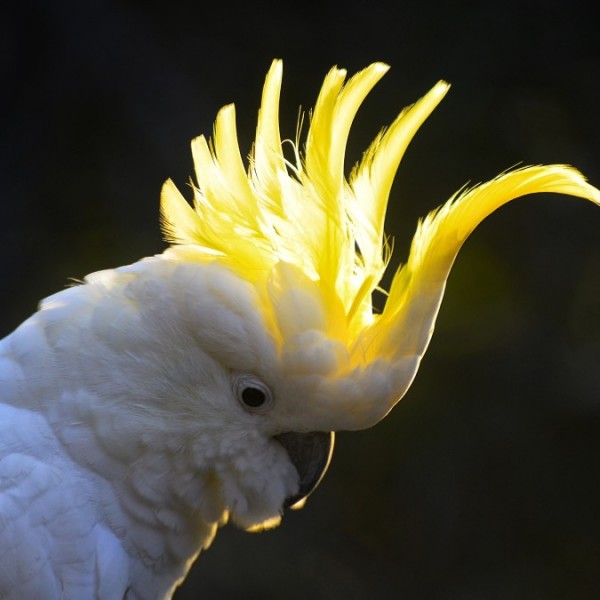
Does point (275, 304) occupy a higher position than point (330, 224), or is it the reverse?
point (330, 224)

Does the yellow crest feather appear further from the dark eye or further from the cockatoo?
the dark eye

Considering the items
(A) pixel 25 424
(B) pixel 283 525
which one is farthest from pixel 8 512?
(B) pixel 283 525

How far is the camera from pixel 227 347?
1577 mm

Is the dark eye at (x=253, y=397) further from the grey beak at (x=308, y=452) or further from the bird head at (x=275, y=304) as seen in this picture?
the grey beak at (x=308, y=452)

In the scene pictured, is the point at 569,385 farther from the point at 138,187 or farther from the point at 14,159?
the point at 14,159

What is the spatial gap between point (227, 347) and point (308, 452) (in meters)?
0.27

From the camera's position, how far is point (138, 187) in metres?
3.95

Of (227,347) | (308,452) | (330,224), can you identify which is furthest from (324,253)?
(308,452)

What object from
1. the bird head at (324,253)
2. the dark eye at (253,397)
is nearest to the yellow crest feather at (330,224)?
the bird head at (324,253)

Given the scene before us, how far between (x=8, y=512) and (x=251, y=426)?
442mm

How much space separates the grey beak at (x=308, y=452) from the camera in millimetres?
1678

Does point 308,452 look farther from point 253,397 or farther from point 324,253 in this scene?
point 324,253

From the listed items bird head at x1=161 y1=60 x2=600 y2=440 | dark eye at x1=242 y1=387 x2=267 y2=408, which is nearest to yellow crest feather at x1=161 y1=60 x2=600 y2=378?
bird head at x1=161 y1=60 x2=600 y2=440

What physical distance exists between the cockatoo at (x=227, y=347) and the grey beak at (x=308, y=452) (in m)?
0.02
